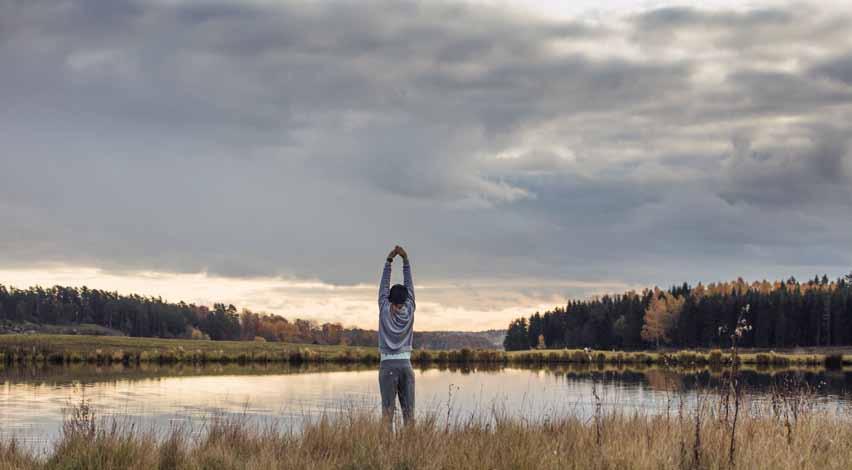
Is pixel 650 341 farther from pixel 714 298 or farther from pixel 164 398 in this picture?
pixel 164 398

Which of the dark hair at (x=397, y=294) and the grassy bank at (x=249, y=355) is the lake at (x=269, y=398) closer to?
the dark hair at (x=397, y=294)

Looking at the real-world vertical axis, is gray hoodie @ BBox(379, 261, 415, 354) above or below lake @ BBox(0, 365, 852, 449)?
above

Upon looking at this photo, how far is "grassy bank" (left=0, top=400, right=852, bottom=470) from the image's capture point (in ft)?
35.7

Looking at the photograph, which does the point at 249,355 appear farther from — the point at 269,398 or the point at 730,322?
the point at 730,322

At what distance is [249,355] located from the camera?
252ft

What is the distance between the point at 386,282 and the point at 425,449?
354 cm

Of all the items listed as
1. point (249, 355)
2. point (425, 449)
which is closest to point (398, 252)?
point (425, 449)

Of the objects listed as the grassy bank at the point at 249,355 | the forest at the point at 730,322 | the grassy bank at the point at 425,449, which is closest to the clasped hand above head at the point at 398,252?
the grassy bank at the point at 425,449

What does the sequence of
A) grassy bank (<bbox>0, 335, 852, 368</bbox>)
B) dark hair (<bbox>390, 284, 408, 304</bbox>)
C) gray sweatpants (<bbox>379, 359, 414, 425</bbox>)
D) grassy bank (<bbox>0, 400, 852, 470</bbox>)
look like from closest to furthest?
grassy bank (<bbox>0, 400, 852, 470</bbox>), dark hair (<bbox>390, 284, 408, 304</bbox>), gray sweatpants (<bbox>379, 359, 414, 425</bbox>), grassy bank (<bbox>0, 335, 852, 368</bbox>)

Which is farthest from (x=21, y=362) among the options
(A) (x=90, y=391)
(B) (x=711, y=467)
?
(B) (x=711, y=467)

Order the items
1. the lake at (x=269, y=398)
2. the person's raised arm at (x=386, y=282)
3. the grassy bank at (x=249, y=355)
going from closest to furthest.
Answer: the person's raised arm at (x=386, y=282) → the lake at (x=269, y=398) → the grassy bank at (x=249, y=355)

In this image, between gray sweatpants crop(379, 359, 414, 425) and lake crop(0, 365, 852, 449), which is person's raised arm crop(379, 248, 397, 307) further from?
lake crop(0, 365, 852, 449)

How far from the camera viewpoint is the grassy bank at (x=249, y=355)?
66.9 meters

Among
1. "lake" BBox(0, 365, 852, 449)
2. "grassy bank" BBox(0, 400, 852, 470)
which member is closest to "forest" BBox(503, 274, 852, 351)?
"lake" BBox(0, 365, 852, 449)
